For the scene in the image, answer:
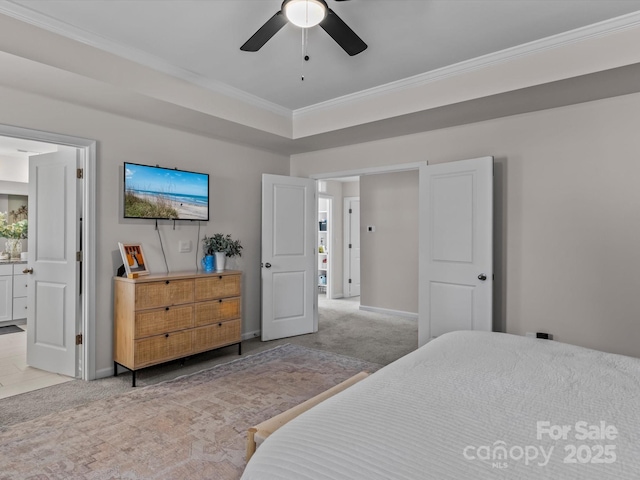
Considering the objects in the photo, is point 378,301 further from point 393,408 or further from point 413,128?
point 393,408

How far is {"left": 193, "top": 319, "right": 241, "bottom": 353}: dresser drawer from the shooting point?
3.61 m

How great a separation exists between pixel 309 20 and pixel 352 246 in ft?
19.9

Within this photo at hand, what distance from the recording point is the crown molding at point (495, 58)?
2.54 metres

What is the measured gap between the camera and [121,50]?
2859mm

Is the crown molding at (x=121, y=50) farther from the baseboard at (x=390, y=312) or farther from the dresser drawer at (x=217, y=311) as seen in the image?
the baseboard at (x=390, y=312)

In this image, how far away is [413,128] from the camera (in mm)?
3949

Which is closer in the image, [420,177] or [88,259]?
[88,259]

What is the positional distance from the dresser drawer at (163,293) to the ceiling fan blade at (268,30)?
2.07 m

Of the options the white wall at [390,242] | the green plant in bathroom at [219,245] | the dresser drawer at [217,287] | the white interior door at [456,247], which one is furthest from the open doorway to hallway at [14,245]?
the white wall at [390,242]

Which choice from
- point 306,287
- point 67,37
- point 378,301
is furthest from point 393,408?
point 378,301

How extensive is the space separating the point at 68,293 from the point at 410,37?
11.5 feet

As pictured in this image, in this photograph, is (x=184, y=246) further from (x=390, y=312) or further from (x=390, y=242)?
(x=390, y=312)

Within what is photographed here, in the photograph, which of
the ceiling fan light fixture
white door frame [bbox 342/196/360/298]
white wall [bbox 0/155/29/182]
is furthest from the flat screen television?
white door frame [bbox 342/196/360/298]

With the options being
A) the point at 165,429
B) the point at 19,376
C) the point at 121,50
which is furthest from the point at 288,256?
the point at 19,376
